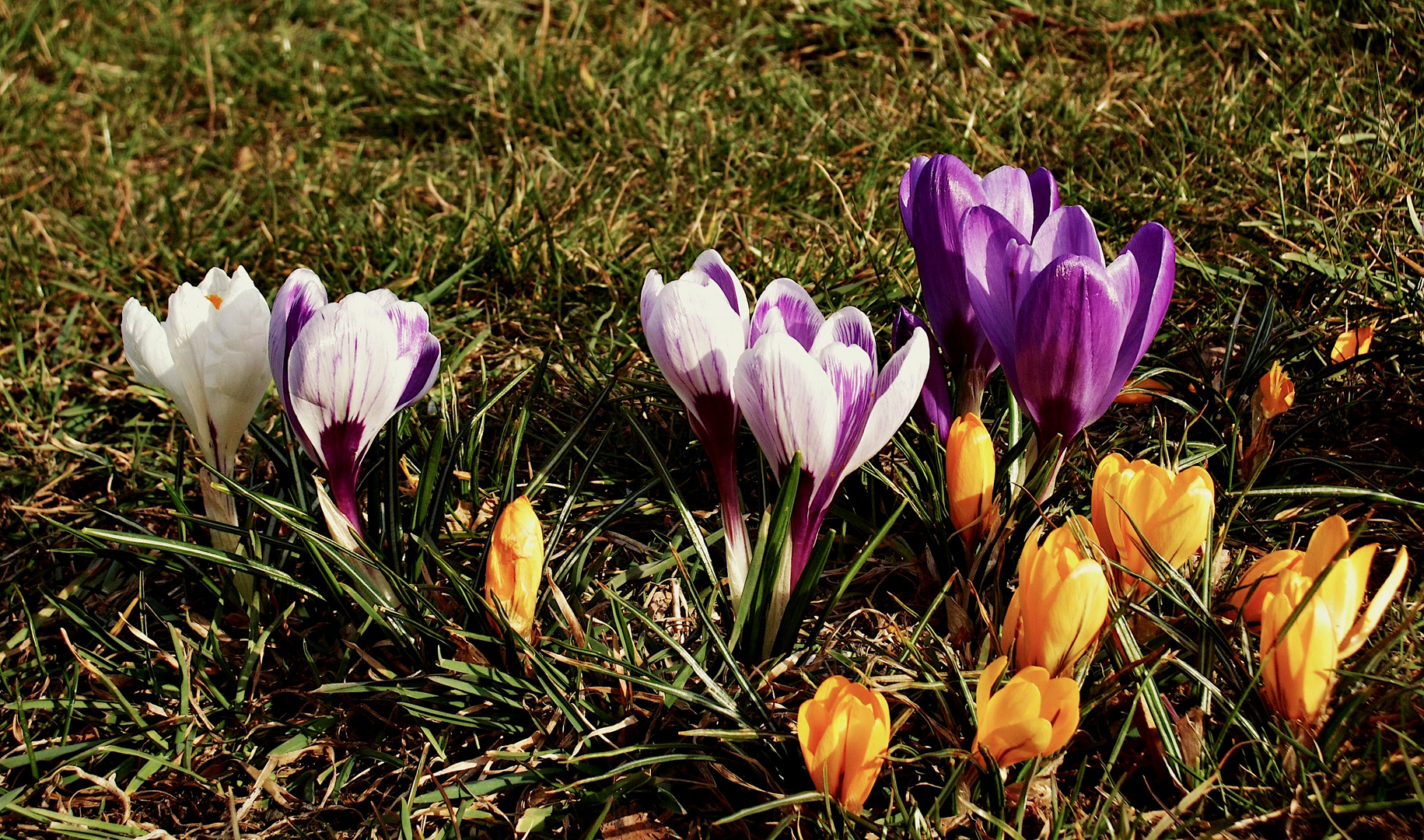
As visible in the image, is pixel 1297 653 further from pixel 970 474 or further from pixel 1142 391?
pixel 1142 391

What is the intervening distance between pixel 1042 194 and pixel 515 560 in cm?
84

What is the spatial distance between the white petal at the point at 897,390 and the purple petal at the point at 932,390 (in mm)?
223

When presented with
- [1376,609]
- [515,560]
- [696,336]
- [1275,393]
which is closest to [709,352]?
[696,336]

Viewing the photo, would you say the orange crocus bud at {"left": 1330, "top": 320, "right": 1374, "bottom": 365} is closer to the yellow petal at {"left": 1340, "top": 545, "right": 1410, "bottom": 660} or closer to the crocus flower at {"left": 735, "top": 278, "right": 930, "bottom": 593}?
the yellow petal at {"left": 1340, "top": 545, "right": 1410, "bottom": 660}

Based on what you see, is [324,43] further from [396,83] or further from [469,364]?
[469,364]

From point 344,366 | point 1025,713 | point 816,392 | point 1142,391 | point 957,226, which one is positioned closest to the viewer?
point 1025,713

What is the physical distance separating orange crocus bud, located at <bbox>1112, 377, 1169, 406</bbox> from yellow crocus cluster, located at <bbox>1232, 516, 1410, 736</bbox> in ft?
1.73

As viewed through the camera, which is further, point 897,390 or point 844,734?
point 897,390

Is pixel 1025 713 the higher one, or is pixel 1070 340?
pixel 1070 340

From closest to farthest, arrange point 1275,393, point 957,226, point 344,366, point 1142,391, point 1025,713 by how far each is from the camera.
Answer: point 1025,713 < point 344,366 < point 957,226 < point 1275,393 < point 1142,391

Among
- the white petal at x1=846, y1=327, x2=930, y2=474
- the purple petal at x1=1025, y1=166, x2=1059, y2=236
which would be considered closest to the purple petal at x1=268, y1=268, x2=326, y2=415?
the white petal at x1=846, y1=327, x2=930, y2=474

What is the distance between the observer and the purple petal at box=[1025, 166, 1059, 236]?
1461 mm

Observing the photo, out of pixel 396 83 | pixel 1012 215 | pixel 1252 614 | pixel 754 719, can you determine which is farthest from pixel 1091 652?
pixel 396 83

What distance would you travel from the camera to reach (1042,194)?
4.82 ft
